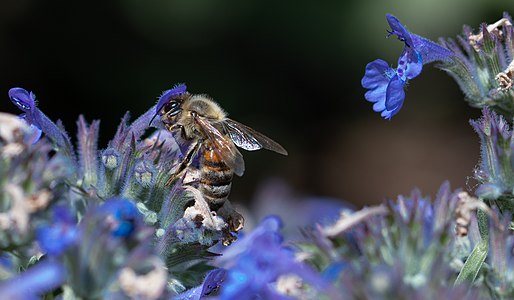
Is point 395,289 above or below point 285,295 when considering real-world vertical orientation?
above

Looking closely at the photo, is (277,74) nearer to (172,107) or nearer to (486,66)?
(172,107)

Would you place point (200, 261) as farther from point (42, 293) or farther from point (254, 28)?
point (254, 28)

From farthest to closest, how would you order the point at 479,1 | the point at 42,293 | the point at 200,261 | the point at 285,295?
the point at 479,1
the point at 200,261
the point at 42,293
the point at 285,295

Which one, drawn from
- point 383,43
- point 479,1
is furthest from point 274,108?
point 479,1

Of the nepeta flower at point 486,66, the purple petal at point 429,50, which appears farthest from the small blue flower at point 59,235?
the nepeta flower at point 486,66

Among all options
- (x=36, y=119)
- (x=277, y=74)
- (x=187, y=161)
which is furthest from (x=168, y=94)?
(x=277, y=74)

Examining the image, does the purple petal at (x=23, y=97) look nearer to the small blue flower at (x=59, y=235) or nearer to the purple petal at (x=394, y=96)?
the small blue flower at (x=59, y=235)
